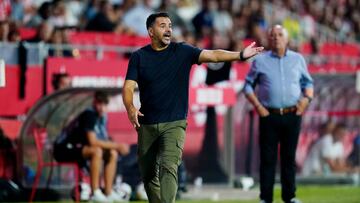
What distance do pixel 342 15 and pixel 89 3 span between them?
1079 centimetres

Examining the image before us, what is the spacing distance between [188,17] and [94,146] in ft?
29.9

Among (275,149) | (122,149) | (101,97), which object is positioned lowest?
(122,149)

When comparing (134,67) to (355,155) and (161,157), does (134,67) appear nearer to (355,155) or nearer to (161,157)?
(161,157)

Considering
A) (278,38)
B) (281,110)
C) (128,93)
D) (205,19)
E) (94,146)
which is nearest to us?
(128,93)

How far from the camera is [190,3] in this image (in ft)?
84.8

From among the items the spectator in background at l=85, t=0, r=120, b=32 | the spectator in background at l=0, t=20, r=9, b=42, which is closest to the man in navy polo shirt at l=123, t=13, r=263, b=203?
the spectator in background at l=0, t=20, r=9, b=42

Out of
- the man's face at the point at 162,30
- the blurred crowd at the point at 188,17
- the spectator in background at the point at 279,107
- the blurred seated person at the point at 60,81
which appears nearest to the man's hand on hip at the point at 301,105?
the spectator in background at the point at 279,107

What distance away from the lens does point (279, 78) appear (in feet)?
49.0

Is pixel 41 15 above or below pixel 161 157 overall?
above

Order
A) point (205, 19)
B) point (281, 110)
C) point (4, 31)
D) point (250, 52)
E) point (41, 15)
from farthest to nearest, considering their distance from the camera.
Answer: point (205, 19), point (41, 15), point (4, 31), point (281, 110), point (250, 52)

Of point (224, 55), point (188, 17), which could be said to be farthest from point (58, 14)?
point (224, 55)

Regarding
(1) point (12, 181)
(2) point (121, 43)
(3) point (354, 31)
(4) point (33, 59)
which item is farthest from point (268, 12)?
(1) point (12, 181)

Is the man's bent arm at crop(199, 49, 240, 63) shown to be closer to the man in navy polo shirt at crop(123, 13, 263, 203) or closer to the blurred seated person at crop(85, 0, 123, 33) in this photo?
the man in navy polo shirt at crop(123, 13, 263, 203)

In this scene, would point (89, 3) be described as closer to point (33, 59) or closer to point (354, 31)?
point (33, 59)
